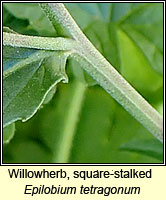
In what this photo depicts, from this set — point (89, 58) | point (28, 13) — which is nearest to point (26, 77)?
point (89, 58)

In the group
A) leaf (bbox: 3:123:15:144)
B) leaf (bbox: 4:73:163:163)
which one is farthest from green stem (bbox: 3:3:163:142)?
leaf (bbox: 4:73:163:163)

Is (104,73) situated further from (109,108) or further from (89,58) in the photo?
(109,108)

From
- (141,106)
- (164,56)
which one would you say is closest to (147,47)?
(164,56)

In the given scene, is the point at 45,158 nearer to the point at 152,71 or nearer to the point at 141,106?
the point at 152,71

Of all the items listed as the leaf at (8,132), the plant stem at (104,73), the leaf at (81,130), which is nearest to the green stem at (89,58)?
the plant stem at (104,73)

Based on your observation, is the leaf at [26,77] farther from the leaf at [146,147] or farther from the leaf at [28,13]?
the leaf at [146,147]
